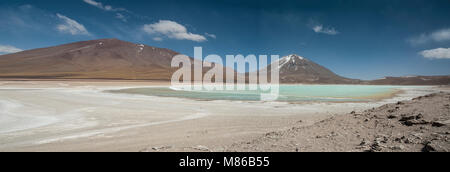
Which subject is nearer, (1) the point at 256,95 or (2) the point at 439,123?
(2) the point at 439,123

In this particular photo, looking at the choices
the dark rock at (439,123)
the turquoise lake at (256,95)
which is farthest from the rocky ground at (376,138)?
the turquoise lake at (256,95)

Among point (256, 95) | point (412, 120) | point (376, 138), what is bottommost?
point (256, 95)

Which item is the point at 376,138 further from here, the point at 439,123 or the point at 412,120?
the point at 412,120

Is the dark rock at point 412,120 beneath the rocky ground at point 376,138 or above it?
above

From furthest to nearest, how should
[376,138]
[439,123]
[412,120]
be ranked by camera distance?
1. [412,120]
2. [376,138]
3. [439,123]

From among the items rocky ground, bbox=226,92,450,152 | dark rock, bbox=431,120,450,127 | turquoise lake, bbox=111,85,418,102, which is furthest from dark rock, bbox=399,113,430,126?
turquoise lake, bbox=111,85,418,102

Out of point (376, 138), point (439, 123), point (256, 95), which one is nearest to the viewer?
point (439, 123)

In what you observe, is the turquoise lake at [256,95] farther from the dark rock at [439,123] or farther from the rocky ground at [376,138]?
the dark rock at [439,123]

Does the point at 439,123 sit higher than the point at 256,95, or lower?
higher

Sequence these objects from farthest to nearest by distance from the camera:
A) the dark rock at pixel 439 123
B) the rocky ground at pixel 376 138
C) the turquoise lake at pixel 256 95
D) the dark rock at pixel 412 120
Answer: the turquoise lake at pixel 256 95 → the dark rock at pixel 412 120 → the dark rock at pixel 439 123 → the rocky ground at pixel 376 138

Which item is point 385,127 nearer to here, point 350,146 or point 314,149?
point 350,146

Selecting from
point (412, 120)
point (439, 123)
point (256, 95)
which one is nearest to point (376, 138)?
point (439, 123)
